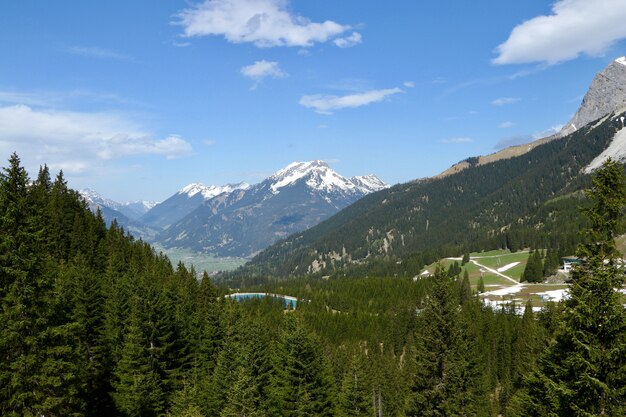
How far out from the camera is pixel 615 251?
21.1 m

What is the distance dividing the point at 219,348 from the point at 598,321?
44.7m

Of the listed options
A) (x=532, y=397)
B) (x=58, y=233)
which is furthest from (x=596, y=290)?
(x=58, y=233)

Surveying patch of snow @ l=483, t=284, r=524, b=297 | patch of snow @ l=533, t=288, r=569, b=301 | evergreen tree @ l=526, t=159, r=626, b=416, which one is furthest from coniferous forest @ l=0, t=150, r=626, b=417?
patch of snow @ l=483, t=284, r=524, b=297

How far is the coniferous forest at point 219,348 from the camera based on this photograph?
69.3ft

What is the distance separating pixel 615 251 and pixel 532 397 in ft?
43.8

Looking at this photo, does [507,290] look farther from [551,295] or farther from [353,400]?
[353,400]

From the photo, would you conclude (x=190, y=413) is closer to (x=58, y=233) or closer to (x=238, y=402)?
(x=238, y=402)

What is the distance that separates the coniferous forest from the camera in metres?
21.1

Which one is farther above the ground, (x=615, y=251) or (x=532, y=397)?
(x=615, y=251)

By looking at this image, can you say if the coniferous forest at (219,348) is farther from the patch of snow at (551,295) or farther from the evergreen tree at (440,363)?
the patch of snow at (551,295)

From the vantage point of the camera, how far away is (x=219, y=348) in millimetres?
55500

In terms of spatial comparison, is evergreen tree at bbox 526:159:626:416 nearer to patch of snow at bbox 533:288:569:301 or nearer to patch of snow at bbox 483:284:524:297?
patch of snow at bbox 533:288:569:301

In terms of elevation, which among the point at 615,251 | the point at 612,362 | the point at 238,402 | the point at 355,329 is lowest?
the point at 355,329

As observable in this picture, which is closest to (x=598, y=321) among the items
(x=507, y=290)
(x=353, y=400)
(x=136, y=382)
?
(x=353, y=400)
